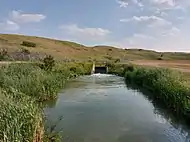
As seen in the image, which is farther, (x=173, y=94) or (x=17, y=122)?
(x=173, y=94)

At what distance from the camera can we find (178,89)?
20.3 metres

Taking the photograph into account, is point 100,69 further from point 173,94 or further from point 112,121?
point 112,121

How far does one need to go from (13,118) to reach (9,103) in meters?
0.82

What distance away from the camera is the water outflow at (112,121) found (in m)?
14.5

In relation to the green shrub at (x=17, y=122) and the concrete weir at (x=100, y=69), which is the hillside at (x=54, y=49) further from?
the green shrub at (x=17, y=122)

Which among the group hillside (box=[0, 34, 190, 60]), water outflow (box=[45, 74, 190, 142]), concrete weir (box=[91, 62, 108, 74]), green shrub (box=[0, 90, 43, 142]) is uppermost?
hillside (box=[0, 34, 190, 60])

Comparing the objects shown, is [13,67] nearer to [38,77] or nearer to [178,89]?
[38,77]

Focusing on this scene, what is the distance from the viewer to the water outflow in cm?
1451

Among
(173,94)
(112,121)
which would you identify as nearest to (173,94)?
(173,94)

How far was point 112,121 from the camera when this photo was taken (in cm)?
1766

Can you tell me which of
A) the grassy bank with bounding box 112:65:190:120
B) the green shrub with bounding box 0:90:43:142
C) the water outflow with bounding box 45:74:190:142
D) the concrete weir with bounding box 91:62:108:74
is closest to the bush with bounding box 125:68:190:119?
the grassy bank with bounding box 112:65:190:120

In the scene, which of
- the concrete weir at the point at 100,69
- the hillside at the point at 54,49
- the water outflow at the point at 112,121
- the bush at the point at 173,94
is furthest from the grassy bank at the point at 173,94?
the hillside at the point at 54,49

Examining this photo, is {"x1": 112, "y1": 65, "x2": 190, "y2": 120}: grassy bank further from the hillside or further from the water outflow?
the hillside

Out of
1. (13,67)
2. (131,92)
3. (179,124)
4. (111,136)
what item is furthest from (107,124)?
(131,92)
